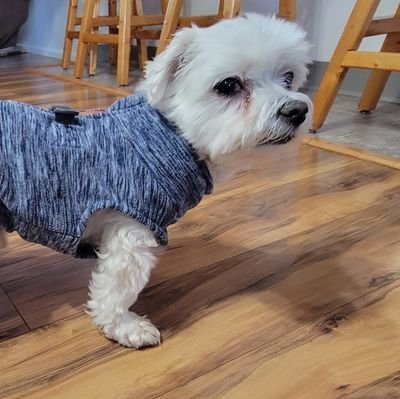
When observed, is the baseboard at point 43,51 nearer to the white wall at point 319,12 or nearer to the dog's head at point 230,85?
the white wall at point 319,12

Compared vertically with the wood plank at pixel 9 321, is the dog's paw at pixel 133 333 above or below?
above

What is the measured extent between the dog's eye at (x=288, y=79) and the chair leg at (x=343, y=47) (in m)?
1.04

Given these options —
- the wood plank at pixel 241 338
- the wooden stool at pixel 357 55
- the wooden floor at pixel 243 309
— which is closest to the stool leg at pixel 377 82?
the wooden stool at pixel 357 55

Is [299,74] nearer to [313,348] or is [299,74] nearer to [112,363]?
[313,348]

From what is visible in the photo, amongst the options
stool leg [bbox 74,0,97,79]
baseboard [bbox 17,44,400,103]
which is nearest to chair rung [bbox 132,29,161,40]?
stool leg [bbox 74,0,97,79]

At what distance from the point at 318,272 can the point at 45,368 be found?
1.70ft

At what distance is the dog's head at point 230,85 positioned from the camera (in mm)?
738

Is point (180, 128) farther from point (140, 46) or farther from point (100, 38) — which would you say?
point (140, 46)

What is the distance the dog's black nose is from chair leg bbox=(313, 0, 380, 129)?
3.68 ft

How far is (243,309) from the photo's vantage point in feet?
2.99

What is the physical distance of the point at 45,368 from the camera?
77 centimetres

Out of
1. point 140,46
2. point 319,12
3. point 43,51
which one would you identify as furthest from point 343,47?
point 43,51

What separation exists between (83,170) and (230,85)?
0.78 ft

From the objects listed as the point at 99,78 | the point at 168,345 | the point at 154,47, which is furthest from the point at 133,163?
the point at 154,47
